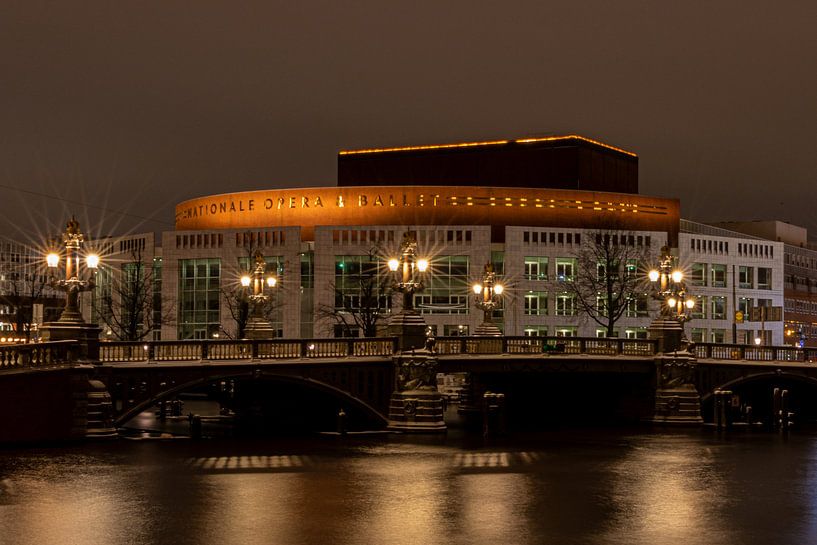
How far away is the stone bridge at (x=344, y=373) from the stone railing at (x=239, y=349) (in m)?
0.04

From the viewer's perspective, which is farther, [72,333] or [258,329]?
[258,329]

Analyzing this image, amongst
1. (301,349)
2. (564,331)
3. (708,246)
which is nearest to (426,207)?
(564,331)

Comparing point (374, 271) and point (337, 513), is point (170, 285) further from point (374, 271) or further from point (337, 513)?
point (337, 513)

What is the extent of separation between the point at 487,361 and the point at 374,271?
229 feet

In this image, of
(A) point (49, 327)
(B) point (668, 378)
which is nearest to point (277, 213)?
(B) point (668, 378)

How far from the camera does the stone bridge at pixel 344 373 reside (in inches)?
1548

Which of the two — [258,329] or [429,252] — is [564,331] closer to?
[429,252]

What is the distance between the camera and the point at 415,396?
46.9 metres

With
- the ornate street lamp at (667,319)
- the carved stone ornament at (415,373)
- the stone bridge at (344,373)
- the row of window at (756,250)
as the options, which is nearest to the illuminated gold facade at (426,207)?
the row of window at (756,250)

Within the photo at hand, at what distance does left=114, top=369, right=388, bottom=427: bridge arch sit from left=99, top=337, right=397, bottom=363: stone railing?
735mm

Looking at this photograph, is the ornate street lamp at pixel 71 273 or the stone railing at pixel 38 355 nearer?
the stone railing at pixel 38 355

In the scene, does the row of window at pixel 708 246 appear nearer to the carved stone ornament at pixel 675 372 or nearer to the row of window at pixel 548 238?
the row of window at pixel 548 238

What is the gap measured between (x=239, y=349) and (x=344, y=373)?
420 cm

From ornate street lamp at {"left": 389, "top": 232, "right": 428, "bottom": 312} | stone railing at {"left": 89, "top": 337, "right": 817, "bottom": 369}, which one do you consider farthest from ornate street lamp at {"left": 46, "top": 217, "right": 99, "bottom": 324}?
ornate street lamp at {"left": 389, "top": 232, "right": 428, "bottom": 312}
